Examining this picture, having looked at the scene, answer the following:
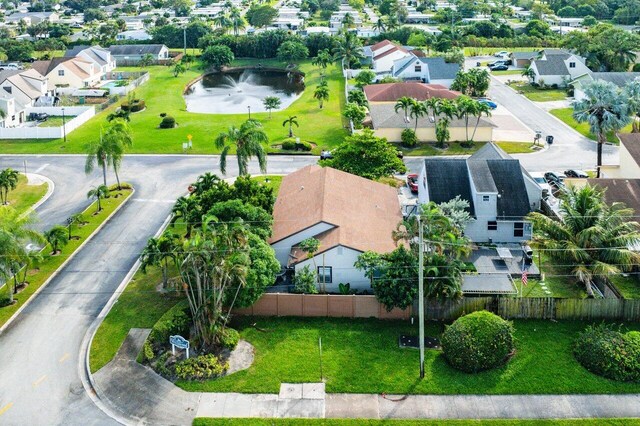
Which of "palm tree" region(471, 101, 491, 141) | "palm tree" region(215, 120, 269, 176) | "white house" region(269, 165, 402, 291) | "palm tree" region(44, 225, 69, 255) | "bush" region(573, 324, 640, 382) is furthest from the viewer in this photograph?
"palm tree" region(471, 101, 491, 141)

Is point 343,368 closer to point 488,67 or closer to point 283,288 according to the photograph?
point 283,288

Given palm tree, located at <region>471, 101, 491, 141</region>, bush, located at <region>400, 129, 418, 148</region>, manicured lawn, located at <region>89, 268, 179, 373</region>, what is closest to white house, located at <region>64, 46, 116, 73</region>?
bush, located at <region>400, 129, 418, 148</region>

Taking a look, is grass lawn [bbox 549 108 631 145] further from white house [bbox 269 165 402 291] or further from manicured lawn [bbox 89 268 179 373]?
manicured lawn [bbox 89 268 179 373]

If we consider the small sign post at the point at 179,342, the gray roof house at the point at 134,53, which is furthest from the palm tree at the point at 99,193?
the gray roof house at the point at 134,53

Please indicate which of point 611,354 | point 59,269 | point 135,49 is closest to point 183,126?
point 59,269

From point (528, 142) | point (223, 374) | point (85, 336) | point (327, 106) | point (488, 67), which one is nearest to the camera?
point (223, 374)

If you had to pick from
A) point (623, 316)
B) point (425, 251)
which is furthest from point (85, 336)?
point (623, 316)

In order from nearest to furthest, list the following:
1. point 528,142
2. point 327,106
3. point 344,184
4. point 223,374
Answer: point 223,374, point 344,184, point 528,142, point 327,106
